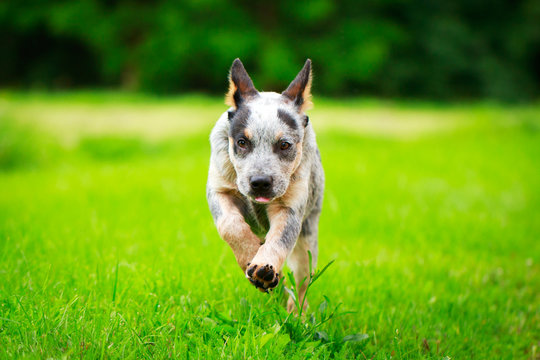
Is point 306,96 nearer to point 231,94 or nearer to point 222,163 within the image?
point 231,94

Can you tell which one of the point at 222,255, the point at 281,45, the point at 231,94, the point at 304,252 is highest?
the point at 281,45

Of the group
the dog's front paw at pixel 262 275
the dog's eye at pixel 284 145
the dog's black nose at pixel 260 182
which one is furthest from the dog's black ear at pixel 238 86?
the dog's front paw at pixel 262 275

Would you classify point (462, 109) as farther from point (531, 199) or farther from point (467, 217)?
point (467, 217)

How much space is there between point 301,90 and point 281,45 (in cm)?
1833

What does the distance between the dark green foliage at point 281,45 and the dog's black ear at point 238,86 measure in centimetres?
1658

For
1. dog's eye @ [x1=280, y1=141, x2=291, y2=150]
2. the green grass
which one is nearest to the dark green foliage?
the green grass

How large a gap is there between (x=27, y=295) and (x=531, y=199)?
8112 millimetres

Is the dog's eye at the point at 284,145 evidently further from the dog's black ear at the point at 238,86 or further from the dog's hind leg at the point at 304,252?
the dog's hind leg at the point at 304,252

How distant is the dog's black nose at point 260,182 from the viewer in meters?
3.00

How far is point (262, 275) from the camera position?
107 inches

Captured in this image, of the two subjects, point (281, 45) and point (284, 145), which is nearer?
point (284, 145)

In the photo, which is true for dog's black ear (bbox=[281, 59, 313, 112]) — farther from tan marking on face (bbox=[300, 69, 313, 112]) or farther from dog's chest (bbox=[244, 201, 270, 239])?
dog's chest (bbox=[244, 201, 270, 239])

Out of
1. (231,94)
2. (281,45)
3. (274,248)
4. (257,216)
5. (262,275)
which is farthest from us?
(281,45)

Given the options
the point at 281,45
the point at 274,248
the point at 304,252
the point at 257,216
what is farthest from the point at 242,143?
the point at 281,45
